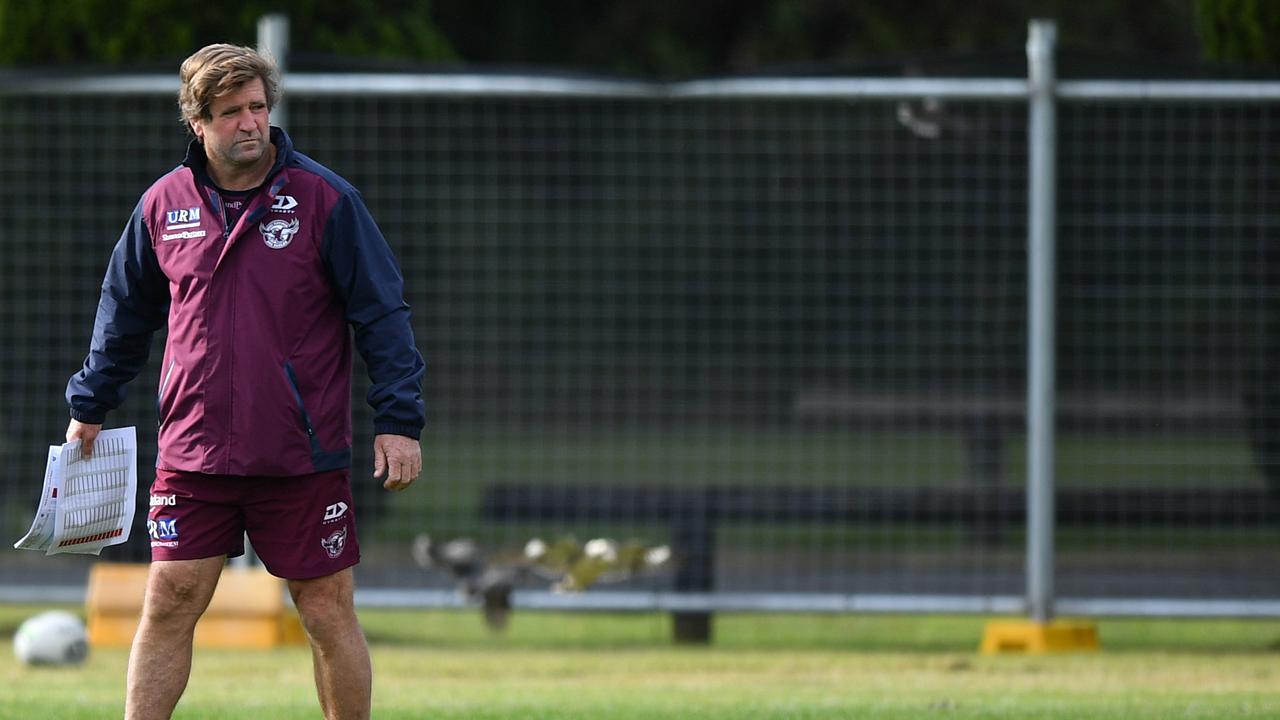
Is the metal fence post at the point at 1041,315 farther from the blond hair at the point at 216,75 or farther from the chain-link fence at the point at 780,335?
the blond hair at the point at 216,75

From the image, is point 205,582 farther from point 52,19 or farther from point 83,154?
point 52,19

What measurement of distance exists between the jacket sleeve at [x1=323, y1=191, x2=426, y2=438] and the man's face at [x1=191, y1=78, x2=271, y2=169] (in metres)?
0.24

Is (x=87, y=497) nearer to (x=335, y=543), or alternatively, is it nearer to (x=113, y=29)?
(x=335, y=543)

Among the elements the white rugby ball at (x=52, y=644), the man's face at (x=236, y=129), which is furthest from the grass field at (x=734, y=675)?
the man's face at (x=236, y=129)

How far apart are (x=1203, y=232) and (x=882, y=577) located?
8.19 ft

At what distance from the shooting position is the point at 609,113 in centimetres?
929

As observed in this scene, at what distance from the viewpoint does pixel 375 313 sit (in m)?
4.41

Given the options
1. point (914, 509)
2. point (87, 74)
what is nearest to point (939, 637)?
point (914, 509)

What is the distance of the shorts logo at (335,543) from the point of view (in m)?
4.46

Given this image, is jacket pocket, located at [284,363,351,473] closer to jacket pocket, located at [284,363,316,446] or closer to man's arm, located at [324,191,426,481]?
jacket pocket, located at [284,363,316,446]

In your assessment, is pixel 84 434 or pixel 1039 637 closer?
pixel 84 434

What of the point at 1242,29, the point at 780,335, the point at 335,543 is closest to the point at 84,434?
the point at 335,543

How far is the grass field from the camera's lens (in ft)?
20.0

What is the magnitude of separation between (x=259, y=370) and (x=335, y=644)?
2.26 ft
